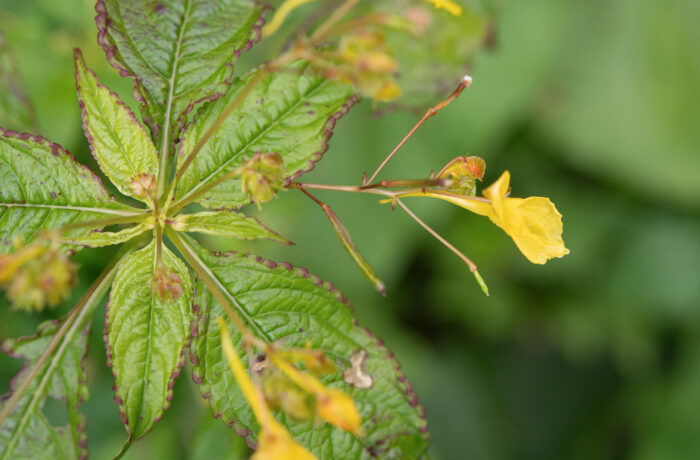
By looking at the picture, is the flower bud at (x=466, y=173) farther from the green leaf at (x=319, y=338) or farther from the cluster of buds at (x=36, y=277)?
the cluster of buds at (x=36, y=277)

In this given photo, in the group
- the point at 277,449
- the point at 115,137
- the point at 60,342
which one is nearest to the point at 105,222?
the point at 115,137

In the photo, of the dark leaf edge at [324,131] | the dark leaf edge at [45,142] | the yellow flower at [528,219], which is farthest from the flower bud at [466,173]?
the dark leaf edge at [45,142]

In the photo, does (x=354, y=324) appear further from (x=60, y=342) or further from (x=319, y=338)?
(x=60, y=342)

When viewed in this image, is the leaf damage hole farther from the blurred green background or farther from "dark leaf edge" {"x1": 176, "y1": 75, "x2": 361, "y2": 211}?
the blurred green background

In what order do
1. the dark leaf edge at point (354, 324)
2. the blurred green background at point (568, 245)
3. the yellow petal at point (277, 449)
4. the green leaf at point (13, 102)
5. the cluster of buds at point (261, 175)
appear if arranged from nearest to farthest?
1. the yellow petal at point (277, 449)
2. the cluster of buds at point (261, 175)
3. the dark leaf edge at point (354, 324)
4. the green leaf at point (13, 102)
5. the blurred green background at point (568, 245)

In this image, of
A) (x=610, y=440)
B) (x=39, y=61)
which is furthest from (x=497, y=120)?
(x=610, y=440)

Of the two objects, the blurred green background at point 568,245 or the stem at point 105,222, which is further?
the blurred green background at point 568,245

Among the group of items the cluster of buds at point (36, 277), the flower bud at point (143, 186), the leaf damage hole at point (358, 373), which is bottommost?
the leaf damage hole at point (358, 373)
